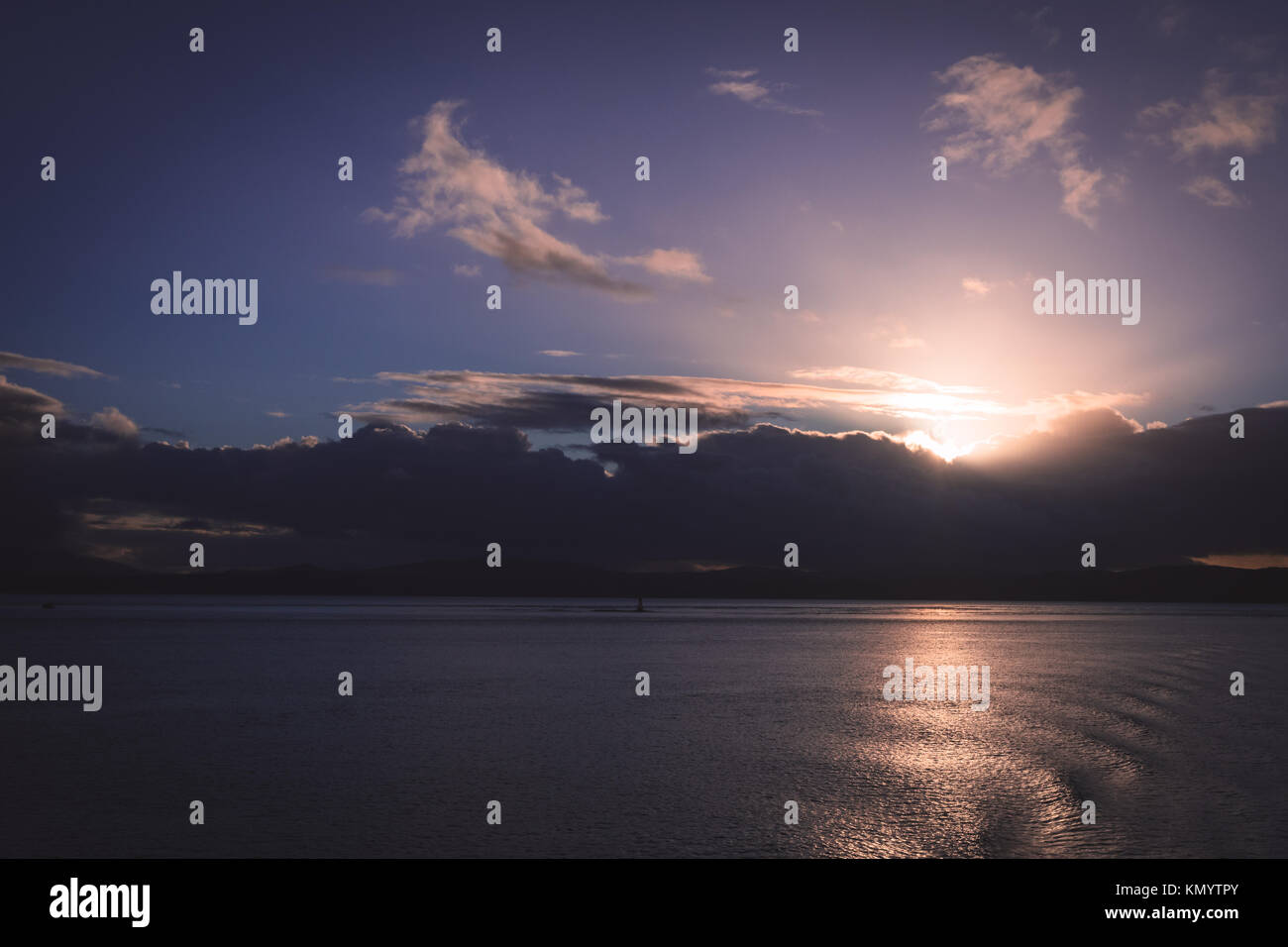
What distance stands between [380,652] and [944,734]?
43.4 m

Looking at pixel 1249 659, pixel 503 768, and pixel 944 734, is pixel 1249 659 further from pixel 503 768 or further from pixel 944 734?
pixel 503 768

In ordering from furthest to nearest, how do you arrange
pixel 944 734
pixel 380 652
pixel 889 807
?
pixel 380 652
pixel 944 734
pixel 889 807

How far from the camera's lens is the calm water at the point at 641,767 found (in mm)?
14750

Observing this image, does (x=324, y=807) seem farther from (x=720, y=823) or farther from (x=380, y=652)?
(x=380, y=652)

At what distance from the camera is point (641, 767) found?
67.7ft

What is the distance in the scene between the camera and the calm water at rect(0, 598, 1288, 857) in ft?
48.4

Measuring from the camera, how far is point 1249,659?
2158 inches

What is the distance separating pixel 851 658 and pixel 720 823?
139ft
